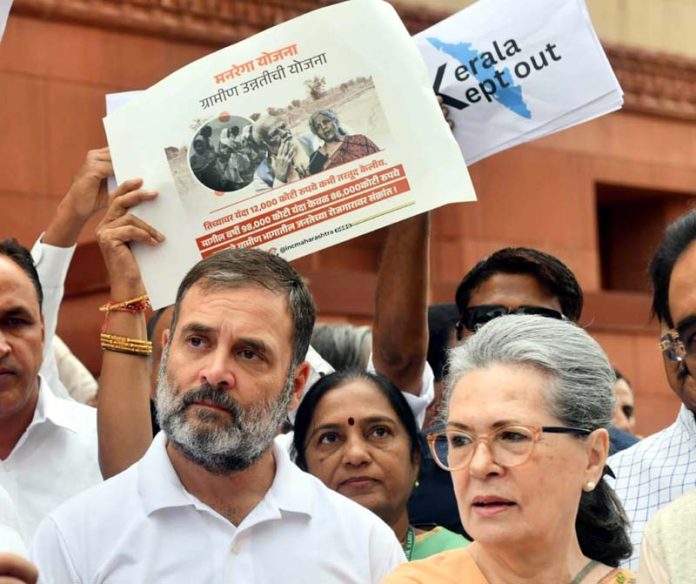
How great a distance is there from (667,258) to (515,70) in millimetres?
803

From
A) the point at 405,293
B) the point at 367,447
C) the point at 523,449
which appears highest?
the point at 523,449

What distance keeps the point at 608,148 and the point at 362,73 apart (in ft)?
29.9

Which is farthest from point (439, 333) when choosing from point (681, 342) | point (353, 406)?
point (681, 342)

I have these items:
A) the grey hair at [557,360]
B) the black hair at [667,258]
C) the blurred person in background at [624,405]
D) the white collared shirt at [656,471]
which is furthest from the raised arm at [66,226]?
the blurred person in background at [624,405]

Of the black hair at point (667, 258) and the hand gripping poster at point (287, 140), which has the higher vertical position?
the hand gripping poster at point (287, 140)

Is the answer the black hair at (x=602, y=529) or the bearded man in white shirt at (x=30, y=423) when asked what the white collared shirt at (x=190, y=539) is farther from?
the bearded man in white shirt at (x=30, y=423)

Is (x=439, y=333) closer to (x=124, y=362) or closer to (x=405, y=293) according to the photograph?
(x=405, y=293)

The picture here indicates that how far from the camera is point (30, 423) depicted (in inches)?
168

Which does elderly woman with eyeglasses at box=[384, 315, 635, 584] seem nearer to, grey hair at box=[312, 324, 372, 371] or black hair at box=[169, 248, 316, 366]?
black hair at box=[169, 248, 316, 366]

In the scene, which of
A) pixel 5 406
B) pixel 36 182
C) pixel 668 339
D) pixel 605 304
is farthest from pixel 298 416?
pixel 605 304

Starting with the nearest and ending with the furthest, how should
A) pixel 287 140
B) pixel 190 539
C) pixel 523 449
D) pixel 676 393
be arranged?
pixel 523 449
pixel 190 539
pixel 676 393
pixel 287 140

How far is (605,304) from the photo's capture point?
1242cm

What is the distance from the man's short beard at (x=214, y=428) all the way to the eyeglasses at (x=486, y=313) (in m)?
1.13

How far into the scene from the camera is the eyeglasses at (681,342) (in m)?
3.69
